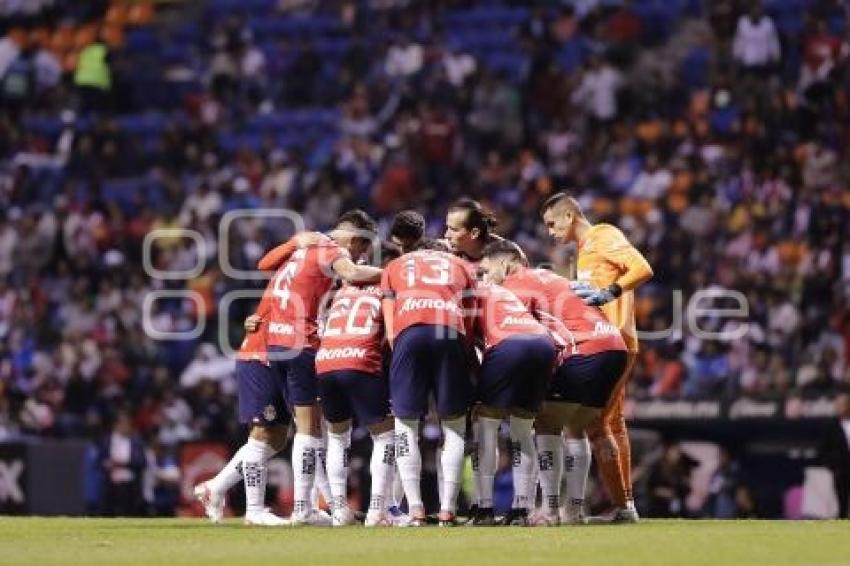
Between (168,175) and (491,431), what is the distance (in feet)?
53.4

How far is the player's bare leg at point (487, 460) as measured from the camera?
14930 millimetres

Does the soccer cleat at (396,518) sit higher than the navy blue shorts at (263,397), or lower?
lower

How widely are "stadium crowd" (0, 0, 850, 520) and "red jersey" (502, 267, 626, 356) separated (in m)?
7.02

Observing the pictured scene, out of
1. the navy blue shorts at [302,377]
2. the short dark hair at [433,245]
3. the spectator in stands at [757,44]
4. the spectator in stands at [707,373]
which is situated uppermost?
the spectator in stands at [757,44]

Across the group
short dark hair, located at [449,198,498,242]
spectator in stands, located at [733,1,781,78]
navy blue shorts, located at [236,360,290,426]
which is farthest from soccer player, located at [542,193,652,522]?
spectator in stands, located at [733,1,781,78]

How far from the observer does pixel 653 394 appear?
22.8 meters

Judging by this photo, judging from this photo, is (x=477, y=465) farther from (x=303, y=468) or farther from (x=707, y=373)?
(x=707, y=373)

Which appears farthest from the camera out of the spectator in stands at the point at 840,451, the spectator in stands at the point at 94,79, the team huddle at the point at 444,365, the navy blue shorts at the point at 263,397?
the spectator in stands at the point at 94,79

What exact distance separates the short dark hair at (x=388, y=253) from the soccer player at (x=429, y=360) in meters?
1.45

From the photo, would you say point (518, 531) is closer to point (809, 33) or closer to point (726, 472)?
point (726, 472)

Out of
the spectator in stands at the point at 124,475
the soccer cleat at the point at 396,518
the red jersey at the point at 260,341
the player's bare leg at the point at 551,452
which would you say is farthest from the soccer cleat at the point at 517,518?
the spectator in stands at the point at 124,475

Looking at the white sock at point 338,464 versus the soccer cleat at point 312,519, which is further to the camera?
the soccer cleat at point 312,519

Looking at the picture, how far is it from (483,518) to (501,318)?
1.49 meters

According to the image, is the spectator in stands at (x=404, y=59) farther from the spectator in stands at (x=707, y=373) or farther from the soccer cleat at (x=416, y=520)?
the soccer cleat at (x=416, y=520)
